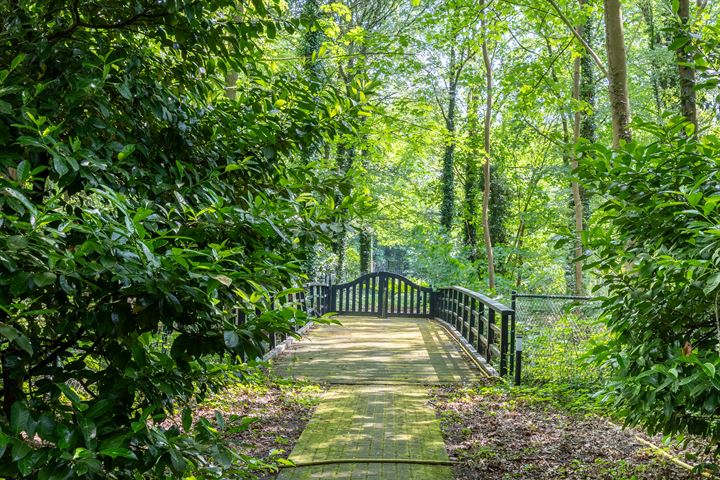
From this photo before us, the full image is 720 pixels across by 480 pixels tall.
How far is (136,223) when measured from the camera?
5.14 feet

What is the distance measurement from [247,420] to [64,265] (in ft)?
2.58

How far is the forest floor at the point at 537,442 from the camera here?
13.4 feet

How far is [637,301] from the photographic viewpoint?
280cm

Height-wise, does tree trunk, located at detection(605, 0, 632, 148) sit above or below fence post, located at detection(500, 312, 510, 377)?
above

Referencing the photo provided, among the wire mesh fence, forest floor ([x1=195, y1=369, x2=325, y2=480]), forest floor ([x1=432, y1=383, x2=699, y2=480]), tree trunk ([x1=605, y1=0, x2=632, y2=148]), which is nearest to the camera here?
forest floor ([x1=432, y1=383, x2=699, y2=480])

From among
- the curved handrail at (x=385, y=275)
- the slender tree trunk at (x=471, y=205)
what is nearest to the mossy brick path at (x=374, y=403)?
the curved handrail at (x=385, y=275)

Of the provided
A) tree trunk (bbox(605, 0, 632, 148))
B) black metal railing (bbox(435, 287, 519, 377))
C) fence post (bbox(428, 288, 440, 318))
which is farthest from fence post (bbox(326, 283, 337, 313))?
tree trunk (bbox(605, 0, 632, 148))

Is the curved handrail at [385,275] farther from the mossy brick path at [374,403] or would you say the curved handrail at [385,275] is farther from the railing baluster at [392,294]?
the mossy brick path at [374,403]

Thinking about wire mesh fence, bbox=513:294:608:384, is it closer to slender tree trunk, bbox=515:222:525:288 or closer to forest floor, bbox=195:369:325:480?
forest floor, bbox=195:369:325:480

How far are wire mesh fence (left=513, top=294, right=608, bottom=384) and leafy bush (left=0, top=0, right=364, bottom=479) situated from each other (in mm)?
4843

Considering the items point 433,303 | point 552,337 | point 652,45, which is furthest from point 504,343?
point 652,45

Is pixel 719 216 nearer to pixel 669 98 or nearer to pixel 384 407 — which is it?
pixel 384 407

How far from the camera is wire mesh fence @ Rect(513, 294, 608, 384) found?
671cm

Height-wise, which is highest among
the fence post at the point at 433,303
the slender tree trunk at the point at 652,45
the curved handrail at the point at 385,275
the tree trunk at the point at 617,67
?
the slender tree trunk at the point at 652,45
